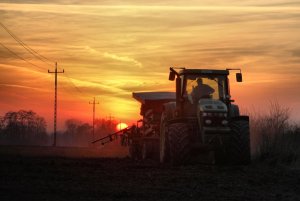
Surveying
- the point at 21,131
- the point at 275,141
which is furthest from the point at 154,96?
the point at 21,131

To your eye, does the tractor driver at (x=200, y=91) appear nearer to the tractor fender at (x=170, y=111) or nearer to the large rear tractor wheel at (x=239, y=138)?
the tractor fender at (x=170, y=111)

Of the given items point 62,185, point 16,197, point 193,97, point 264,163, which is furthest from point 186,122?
point 16,197

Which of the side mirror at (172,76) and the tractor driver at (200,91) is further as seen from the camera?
the side mirror at (172,76)

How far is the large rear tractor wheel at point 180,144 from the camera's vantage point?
1903 centimetres

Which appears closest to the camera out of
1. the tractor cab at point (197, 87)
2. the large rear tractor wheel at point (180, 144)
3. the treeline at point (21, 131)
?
the large rear tractor wheel at point (180, 144)

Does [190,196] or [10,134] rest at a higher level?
[10,134]

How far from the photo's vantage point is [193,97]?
816 inches

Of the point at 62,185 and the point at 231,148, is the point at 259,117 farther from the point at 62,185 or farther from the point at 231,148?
the point at 62,185

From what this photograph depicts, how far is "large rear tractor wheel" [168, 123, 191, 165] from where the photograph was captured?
19.0 m

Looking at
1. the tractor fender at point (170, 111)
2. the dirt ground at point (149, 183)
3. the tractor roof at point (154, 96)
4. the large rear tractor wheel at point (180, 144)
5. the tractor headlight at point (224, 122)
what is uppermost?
the tractor roof at point (154, 96)

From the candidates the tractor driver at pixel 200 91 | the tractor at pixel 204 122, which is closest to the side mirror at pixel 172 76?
the tractor at pixel 204 122

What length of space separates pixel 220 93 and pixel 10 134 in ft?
457

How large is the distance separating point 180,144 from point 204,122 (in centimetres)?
107

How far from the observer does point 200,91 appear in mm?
20750
